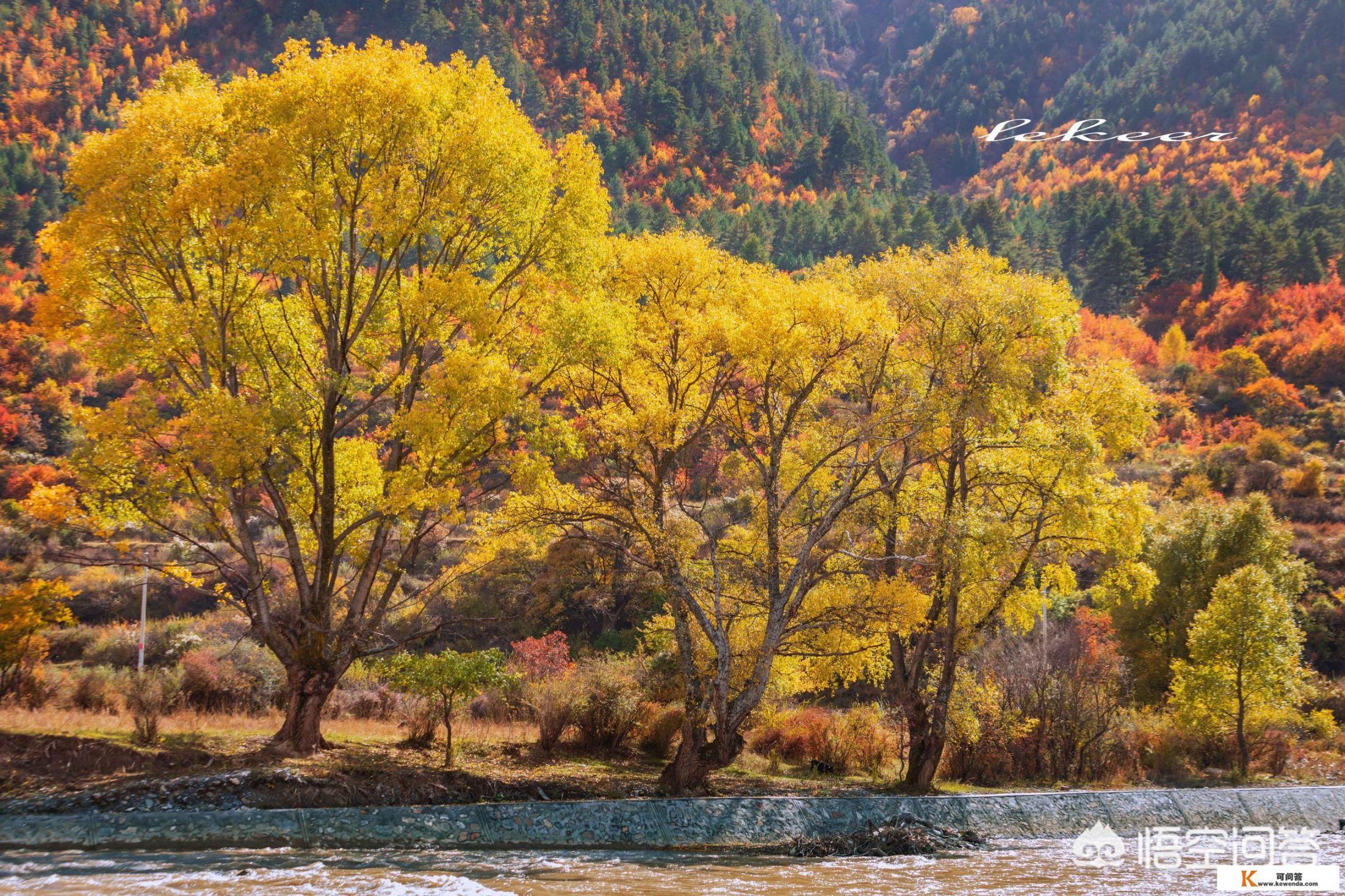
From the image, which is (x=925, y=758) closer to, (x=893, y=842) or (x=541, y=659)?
(x=893, y=842)

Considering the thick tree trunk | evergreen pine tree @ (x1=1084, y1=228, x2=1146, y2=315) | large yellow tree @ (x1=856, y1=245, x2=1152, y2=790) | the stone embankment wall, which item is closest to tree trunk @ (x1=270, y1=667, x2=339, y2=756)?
the stone embankment wall

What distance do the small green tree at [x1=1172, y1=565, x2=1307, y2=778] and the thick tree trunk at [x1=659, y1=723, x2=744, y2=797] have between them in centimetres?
1489

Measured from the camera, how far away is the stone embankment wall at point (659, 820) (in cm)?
1387

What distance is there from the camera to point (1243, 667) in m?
26.0

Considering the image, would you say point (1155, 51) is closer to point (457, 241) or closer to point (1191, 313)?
point (1191, 313)

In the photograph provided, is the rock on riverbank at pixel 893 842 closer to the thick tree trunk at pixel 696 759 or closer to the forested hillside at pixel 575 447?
the thick tree trunk at pixel 696 759

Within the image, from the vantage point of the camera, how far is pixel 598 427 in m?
19.4

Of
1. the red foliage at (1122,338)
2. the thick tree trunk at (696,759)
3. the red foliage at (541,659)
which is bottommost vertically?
the thick tree trunk at (696,759)

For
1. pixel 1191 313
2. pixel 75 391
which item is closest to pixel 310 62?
pixel 75 391

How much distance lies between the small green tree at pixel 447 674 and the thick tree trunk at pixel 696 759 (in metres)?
3.68

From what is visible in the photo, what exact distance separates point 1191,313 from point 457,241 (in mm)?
82768

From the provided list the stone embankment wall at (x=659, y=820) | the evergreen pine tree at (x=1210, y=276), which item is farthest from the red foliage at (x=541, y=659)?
the evergreen pine tree at (x=1210, y=276)

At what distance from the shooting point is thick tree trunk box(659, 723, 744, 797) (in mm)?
18453

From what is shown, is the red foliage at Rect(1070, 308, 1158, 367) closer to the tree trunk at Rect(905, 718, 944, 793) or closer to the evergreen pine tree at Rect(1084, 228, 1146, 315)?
the evergreen pine tree at Rect(1084, 228, 1146, 315)
